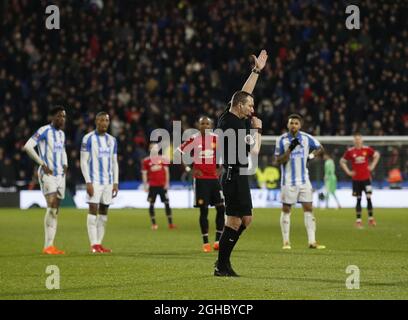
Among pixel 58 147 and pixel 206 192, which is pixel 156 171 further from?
pixel 58 147

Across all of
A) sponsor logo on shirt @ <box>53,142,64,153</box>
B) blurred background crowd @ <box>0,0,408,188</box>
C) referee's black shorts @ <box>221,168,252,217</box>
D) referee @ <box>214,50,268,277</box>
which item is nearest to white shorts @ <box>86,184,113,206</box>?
sponsor logo on shirt @ <box>53,142,64,153</box>

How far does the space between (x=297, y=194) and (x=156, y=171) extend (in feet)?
25.7

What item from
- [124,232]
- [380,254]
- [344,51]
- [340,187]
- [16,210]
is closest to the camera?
[380,254]

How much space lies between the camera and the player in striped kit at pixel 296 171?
16.0m

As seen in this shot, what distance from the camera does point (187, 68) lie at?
3462 centimetres

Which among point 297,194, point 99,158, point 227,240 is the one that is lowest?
point 297,194

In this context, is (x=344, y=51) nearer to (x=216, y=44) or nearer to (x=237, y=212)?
(x=216, y=44)

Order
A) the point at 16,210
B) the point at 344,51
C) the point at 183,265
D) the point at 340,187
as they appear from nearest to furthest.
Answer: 1. the point at 183,265
2. the point at 16,210
3. the point at 340,187
4. the point at 344,51

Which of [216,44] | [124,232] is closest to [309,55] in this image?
[216,44]

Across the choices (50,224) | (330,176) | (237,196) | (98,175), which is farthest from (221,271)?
(330,176)

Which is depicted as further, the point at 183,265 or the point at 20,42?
the point at 20,42

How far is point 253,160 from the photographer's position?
13.4 m

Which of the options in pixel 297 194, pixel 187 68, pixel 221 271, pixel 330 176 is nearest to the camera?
pixel 221 271

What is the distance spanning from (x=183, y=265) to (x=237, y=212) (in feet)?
6.36
